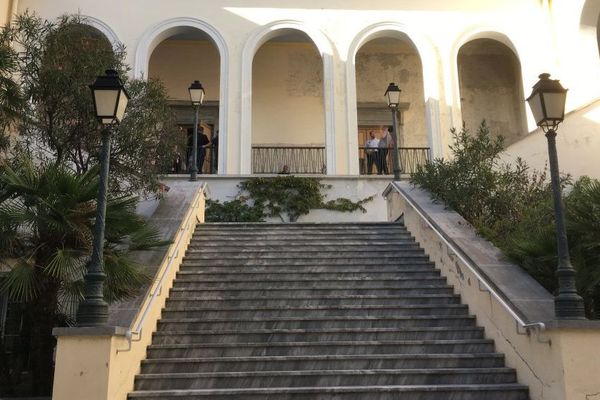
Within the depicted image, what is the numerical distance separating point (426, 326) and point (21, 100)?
6.20 meters

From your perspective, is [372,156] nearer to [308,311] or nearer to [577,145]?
[577,145]

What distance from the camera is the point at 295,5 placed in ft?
55.1

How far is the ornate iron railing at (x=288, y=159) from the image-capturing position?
17438 mm

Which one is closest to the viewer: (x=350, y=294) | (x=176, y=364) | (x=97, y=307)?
(x=97, y=307)

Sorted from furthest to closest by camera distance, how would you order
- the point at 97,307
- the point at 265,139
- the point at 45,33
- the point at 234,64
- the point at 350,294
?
the point at 265,139, the point at 234,64, the point at 45,33, the point at 350,294, the point at 97,307

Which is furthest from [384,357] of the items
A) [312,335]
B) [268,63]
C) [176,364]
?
[268,63]

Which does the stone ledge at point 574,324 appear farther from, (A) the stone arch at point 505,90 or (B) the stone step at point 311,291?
(A) the stone arch at point 505,90

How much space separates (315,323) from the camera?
7.05m

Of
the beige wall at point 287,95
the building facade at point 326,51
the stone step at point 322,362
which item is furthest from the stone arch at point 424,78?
the stone step at point 322,362

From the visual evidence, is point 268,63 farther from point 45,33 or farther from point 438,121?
point 45,33

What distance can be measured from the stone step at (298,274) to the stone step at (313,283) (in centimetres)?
6

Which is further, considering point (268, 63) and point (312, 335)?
point (268, 63)

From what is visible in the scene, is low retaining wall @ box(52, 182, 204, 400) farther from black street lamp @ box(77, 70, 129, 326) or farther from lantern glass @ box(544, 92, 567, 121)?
lantern glass @ box(544, 92, 567, 121)

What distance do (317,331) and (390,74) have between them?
1429cm
